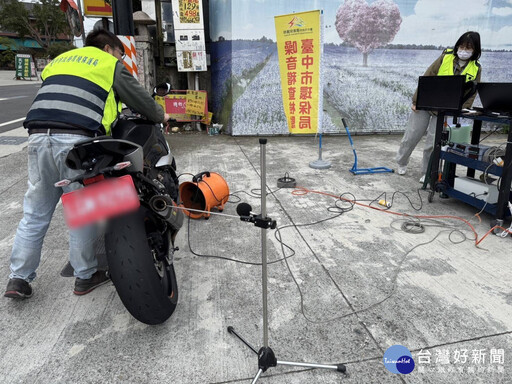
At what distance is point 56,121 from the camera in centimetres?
223

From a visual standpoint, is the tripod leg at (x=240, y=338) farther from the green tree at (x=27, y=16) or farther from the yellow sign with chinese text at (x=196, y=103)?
the green tree at (x=27, y=16)

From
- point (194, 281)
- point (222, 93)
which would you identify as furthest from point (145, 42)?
point (194, 281)

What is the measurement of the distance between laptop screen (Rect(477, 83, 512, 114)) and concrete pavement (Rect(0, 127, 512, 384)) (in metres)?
1.13

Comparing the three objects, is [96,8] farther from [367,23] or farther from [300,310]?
[367,23]

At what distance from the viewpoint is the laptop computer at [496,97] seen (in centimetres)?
351

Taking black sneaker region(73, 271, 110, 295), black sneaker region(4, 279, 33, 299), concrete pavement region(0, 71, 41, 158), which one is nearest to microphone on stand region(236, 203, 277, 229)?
black sneaker region(73, 271, 110, 295)

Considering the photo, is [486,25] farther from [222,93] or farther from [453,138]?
[222,93]

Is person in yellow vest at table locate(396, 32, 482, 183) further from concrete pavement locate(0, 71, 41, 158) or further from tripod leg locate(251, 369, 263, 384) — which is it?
concrete pavement locate(0, 71, 41, 158)

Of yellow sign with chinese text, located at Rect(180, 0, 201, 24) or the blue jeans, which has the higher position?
yellow sign with chinese text, located at Rect(180, 0, 201, 24)

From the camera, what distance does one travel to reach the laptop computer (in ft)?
11.5

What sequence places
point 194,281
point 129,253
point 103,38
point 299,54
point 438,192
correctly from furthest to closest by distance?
point 299,54 → point 438,192 → point 194,281 → point 103,38 → point 129,253

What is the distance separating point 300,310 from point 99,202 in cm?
141

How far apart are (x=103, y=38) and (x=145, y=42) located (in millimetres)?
6824

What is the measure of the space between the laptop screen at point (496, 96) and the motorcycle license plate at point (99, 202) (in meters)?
3.54
